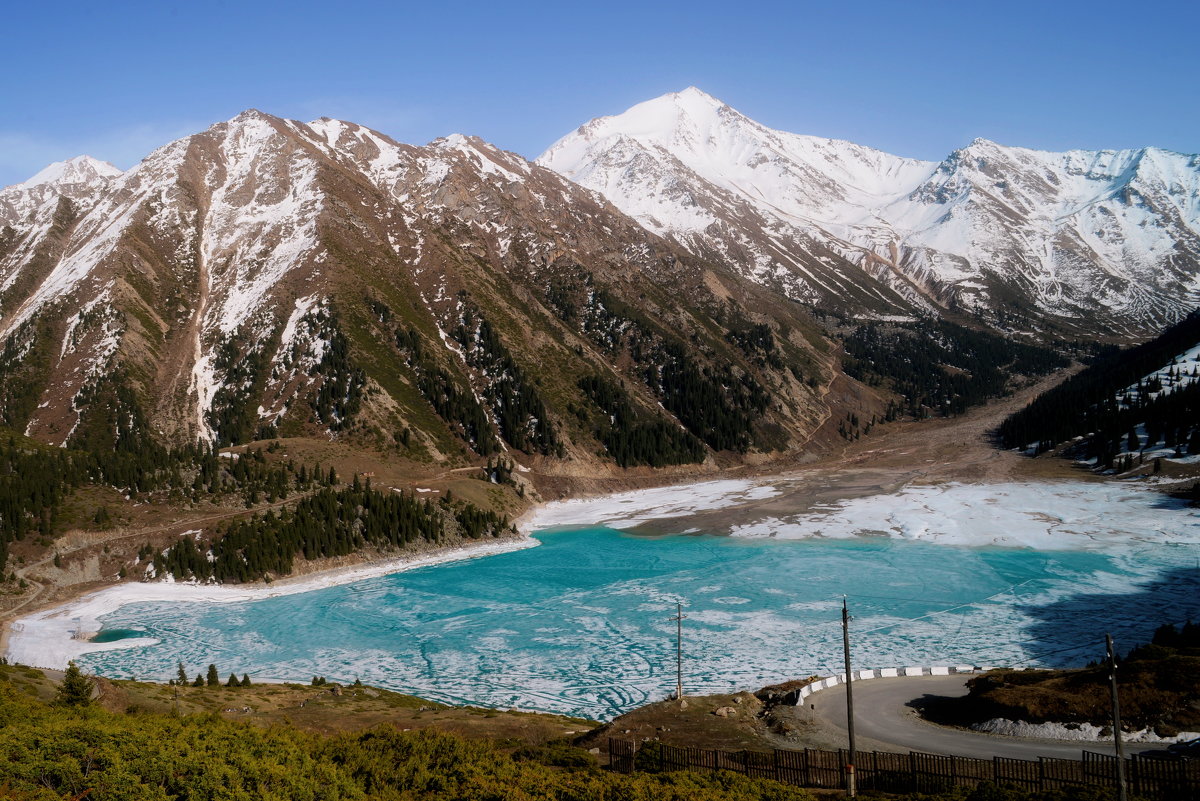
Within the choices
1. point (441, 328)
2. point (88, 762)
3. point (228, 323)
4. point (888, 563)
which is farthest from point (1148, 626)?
point (228, 323)

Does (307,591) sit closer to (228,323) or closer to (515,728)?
(515,728)

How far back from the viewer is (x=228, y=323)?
606 ft

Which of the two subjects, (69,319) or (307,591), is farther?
(69,319)

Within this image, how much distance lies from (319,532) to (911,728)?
85.6 m

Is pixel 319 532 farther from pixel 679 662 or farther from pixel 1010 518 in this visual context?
pixel 1010 518

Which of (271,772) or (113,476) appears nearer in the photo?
(271,772)

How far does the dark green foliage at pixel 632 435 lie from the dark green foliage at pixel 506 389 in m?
14.6

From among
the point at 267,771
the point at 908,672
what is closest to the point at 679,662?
the point at 908,672

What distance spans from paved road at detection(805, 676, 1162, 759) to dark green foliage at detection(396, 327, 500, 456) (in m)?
118

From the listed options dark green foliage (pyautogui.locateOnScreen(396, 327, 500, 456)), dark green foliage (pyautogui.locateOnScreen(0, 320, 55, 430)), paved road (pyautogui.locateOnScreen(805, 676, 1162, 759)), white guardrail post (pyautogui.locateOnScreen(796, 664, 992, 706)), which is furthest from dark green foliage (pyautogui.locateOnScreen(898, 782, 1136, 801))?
dark green foliage (pyautogui.locateOnScreen(0, 320, 55, 430))

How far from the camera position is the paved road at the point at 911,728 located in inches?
1597

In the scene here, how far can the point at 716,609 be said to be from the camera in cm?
8238

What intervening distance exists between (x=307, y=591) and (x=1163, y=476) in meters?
144

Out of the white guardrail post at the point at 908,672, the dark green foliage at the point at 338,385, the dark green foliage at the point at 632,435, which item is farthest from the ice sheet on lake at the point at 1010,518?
the dark green foliage at the point at 338,385
